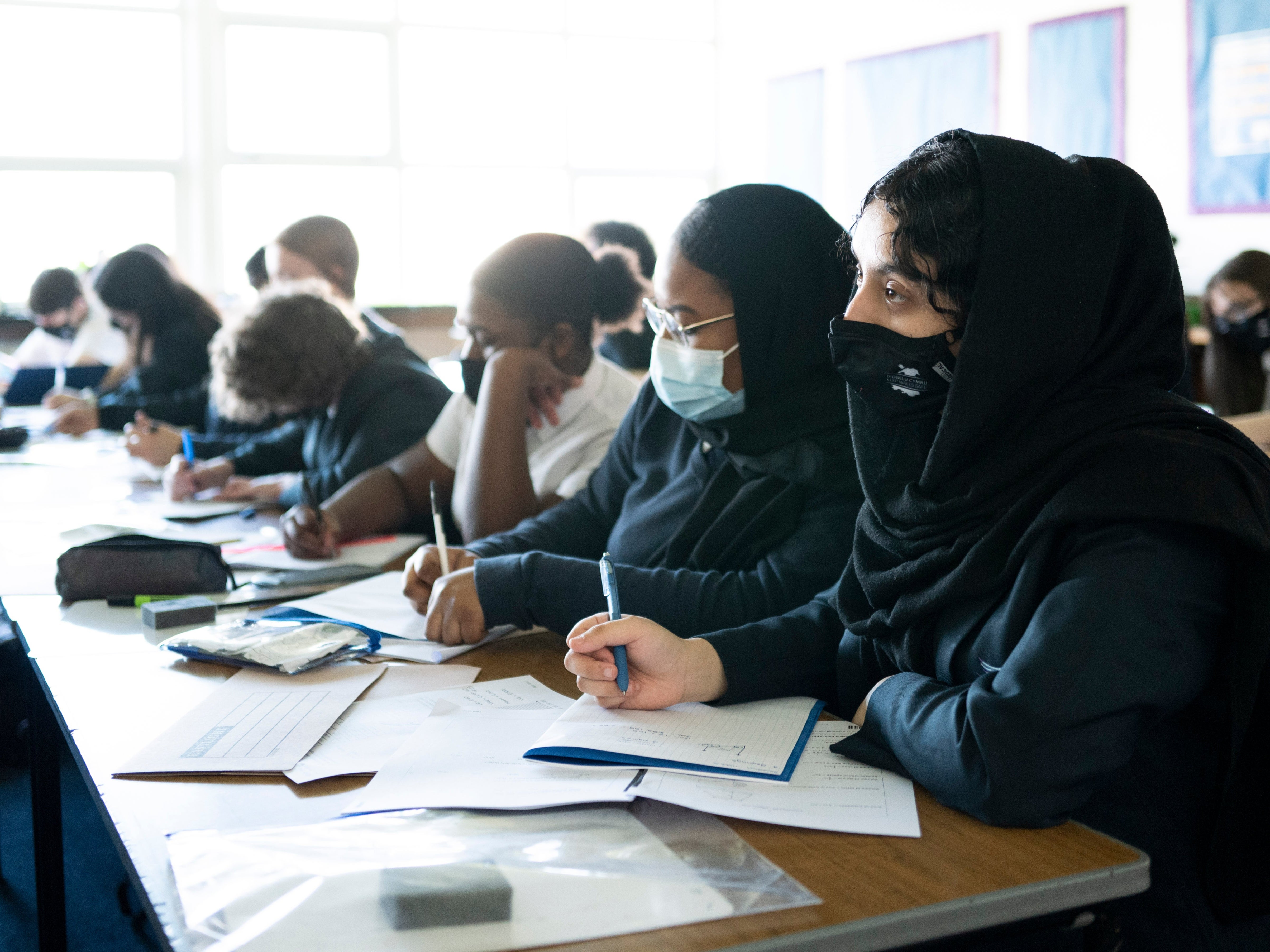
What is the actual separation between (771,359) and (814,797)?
2.53 ft

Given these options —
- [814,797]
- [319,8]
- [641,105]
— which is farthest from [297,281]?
[641,105]

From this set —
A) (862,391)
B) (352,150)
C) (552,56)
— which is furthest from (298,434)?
(552,56)

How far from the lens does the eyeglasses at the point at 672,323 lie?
1.60 meters

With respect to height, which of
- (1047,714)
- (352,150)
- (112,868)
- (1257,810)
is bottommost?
(112,868)

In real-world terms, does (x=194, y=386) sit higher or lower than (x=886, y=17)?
lower

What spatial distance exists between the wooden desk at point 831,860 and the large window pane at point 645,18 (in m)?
7.43

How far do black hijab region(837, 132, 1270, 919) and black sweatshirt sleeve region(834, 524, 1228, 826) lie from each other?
29 millimetres

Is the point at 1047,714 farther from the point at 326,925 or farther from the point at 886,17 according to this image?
the point at 886,17

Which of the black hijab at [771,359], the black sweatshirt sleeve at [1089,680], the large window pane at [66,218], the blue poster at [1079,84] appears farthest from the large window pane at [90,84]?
the black sweatshirt sleeve at [1089,680]

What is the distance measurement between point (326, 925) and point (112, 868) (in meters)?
1.88

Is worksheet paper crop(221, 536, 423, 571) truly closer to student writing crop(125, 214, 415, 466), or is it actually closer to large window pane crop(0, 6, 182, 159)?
student writing crop(125, 214, 415, 466)

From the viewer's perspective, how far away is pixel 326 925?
2.44 ft

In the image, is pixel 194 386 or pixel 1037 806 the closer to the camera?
pixel 1037 806

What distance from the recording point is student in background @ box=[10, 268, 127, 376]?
5.72 m
